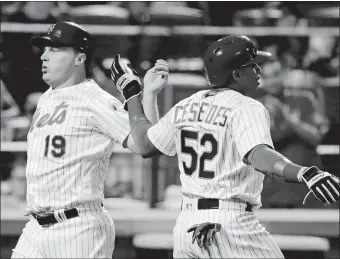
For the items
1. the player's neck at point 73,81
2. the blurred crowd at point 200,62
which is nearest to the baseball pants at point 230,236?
the player's neck at point 73,81

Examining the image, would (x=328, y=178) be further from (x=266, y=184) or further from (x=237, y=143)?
(x=266, y=184)

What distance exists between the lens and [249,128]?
3141mm

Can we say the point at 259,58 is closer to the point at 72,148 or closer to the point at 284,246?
the point at 72,148

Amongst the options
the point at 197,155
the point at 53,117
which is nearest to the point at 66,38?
the point at 53,117

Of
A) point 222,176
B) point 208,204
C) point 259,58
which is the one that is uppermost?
point 259,58

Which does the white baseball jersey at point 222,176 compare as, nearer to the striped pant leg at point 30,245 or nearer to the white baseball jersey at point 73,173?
the white baseball jersey at point 73,173

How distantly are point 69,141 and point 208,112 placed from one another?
756 millimetres

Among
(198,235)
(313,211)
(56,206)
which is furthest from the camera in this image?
(313,211)

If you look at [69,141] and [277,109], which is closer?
[69,141]

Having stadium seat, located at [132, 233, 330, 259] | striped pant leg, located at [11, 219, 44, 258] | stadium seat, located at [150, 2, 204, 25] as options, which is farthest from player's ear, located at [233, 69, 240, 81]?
stadium seat, located at [150, 2, 204, 25]

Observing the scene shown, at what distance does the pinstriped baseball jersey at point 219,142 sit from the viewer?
10.5 ft

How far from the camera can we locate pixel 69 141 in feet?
12.3

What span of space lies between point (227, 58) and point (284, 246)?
2.62 meters

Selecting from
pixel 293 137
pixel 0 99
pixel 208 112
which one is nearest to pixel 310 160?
pixel 293 137
